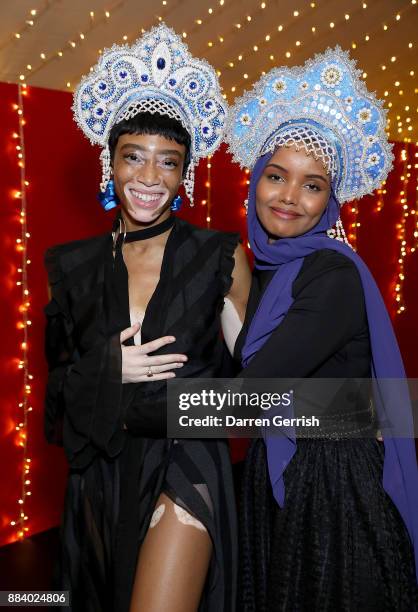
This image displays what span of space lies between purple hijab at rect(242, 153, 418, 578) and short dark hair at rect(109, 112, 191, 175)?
1.40ft

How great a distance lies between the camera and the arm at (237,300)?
2.06 metres

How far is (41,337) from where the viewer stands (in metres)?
3.68

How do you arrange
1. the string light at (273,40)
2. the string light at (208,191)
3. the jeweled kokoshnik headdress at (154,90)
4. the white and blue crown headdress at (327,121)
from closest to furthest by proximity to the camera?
the white and blue crown headdress at (327,121)
the jeweled kokoshnik headdress at (154,90)
the string light at (208,191)
the string light at (273,40)

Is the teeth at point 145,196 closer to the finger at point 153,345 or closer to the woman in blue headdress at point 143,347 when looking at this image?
the woman in blue headdress at point 143,347

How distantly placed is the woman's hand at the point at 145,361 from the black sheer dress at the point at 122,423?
0.09 ft

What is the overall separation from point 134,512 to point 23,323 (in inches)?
77.8

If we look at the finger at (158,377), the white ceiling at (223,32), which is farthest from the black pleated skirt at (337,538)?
the white ceiling at (223,32)

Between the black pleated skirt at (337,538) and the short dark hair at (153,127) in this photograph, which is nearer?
the black pleated skirt at (337,538)

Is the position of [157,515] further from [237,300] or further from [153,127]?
[153,127]

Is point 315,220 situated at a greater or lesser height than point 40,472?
greater

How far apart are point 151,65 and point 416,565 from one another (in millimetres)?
1572

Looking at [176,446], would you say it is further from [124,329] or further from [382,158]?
[382,158]

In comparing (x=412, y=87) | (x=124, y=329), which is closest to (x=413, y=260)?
(x=412, y=87)

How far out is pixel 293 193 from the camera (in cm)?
192
